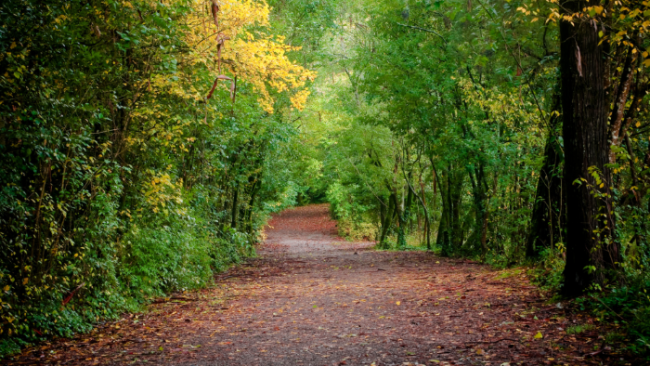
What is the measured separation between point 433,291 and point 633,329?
448cm

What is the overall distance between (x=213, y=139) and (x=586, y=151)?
25.8ft

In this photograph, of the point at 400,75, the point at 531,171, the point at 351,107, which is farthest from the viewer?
the point at 351,107

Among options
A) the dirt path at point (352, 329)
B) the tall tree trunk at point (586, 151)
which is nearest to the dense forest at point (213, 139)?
the tall tree trunk at point (586, 151)

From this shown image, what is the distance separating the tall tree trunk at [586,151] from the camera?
5855mm

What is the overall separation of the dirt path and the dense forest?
505 millimetres

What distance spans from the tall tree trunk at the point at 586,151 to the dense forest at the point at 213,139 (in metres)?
0.02

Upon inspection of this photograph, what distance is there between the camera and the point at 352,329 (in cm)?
633

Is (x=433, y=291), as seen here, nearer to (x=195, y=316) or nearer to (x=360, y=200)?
(x=195, y=316)

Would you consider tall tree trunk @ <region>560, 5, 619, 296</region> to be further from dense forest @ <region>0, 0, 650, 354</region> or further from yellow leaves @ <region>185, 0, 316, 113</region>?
yellow leaves @ <region>185, 0, 316, 113</region>

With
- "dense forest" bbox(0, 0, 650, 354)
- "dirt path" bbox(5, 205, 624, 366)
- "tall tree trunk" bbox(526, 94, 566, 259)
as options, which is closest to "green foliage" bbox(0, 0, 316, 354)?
"dense forest" bbox(0, 0, 650, 354)

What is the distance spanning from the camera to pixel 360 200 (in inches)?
1155

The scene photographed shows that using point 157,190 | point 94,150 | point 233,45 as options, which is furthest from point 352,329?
point 233,45

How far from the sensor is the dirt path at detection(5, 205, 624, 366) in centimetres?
482

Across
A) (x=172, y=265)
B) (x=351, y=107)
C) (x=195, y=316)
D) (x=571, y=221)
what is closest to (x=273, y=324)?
(x=195, y=316)
